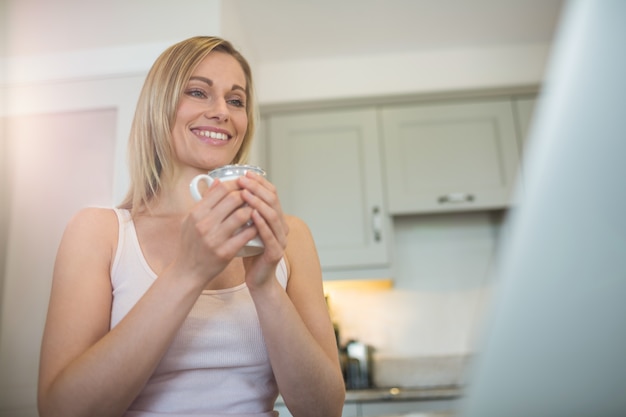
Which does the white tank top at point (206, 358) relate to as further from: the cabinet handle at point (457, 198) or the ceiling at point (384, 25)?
the cabinet handle at point (457, 198)

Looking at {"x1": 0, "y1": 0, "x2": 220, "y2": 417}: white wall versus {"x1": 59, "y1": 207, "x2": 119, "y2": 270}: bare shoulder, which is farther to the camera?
{"x1": 0, "y1": 0, "x2": 220, "y2": 417}: white wall

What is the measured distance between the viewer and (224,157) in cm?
95

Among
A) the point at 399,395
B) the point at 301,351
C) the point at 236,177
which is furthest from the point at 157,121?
the point at 399,395

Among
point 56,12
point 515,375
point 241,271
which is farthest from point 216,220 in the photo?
point 56,12

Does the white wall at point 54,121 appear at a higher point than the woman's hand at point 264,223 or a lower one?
higher

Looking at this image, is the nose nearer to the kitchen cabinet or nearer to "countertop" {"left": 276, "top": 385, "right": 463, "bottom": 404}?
"countertop" {"left": 276, "top": 385, "right": 463, "bottom": 404}

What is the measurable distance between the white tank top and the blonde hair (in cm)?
16

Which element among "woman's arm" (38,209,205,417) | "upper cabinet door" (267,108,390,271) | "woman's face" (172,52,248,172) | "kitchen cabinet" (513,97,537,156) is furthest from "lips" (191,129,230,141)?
"kitchen cabinet" (513,97,537,156)

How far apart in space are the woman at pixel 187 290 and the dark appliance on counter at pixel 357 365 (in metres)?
1.60

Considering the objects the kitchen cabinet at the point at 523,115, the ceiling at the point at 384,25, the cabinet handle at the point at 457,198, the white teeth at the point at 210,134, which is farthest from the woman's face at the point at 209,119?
the kitchen cabinet at the point at 523,115

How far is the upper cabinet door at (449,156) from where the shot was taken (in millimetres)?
2506

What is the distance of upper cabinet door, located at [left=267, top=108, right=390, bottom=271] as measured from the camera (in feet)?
8.08

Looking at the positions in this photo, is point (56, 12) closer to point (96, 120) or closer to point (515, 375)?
point (96, 120)

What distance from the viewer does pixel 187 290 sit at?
669 mm
